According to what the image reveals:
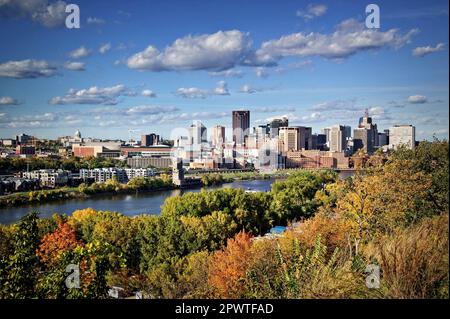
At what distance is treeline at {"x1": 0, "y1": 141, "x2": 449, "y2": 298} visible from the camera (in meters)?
1.78

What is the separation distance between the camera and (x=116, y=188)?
1712 centimetres

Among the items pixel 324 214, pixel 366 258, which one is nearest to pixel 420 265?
pixel 366 258

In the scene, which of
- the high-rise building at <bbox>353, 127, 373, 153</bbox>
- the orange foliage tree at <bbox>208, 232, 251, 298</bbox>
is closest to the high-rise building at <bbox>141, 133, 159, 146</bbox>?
the high-rise building at <bbox>353, 127, 373, 153</bbox>

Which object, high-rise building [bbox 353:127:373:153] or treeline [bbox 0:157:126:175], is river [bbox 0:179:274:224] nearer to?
treeline [bbox 0:157:126:175]

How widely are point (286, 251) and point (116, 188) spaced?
46.1ft

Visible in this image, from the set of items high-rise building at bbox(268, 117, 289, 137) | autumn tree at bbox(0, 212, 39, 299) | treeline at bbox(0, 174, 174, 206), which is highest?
high-rise building at bbox(268, 117, 289, 137)

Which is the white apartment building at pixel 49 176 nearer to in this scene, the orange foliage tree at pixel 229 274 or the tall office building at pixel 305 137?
the tall office building at pixel 305 137

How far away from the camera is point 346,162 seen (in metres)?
14.6

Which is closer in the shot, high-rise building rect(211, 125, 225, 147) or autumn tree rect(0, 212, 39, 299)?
autumn tree rect(0, 212, 39, 299)

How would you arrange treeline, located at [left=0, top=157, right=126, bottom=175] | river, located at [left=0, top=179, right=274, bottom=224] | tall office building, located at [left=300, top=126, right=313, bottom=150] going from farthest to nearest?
treeline, located at [left=0, top=157, right=126, bottom=175] → tall office building, located at [left=300, top=126, right=313, bottom=150] → river, located at [left=0, top=179, right=274, bottom=224]

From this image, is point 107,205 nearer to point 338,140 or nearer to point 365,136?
point 338,140

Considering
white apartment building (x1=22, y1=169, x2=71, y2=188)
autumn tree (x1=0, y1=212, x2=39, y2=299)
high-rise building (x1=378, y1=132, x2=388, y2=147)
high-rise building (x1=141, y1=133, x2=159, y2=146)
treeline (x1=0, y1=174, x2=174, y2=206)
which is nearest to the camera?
autumn tree (x1=0, y1=212, x2=39, y2=299)

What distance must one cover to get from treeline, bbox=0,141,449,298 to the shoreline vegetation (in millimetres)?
6577
